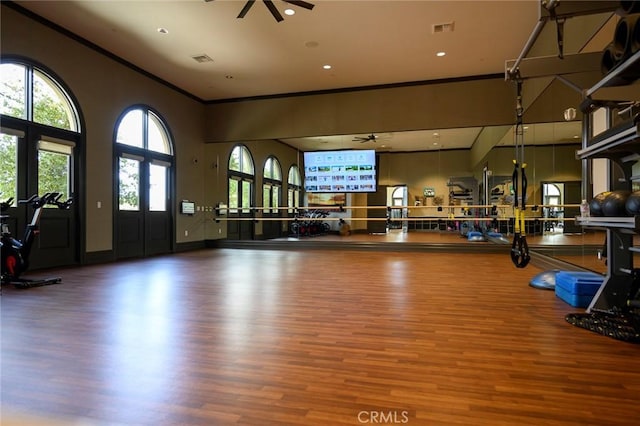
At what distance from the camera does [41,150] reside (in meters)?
5.91

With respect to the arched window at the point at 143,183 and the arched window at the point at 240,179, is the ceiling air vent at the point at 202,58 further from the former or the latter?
the arched window at the point at 240,179

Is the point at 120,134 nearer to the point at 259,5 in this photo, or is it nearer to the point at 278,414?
the point at 259,5

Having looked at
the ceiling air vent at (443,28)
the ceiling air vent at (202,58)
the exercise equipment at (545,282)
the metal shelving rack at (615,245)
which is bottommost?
the exercise equipment at (545,282)

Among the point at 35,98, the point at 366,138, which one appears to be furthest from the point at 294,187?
the point at 35,98

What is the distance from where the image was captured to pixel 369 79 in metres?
8.56

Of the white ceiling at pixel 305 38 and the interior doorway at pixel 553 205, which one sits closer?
the white ceiling at pixel 305 38

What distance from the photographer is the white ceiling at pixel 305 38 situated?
5.56 m

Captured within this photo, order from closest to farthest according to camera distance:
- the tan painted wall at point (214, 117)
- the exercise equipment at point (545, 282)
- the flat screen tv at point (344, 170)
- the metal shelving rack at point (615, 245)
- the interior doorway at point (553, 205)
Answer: the metal shelving rack at point (615, 245), the exercise equipment at point (545, 282), the tan painted wall at point (214, 117), the interior doorway at point (553, 205), the flat screen tv at point (344, 170)

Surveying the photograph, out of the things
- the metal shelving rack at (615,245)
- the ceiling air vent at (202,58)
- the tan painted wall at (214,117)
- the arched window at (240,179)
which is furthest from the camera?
the arched window at (240,179)

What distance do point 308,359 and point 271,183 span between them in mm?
10481

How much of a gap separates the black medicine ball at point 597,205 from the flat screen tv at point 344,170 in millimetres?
6914

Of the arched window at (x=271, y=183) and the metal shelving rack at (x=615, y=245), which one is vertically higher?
the arched window at (x=271, y=183)

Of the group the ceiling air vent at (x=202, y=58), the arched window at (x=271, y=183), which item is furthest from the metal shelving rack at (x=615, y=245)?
the arched window at (x=271, y=183)

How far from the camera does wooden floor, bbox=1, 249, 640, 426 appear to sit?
1.70 meters
